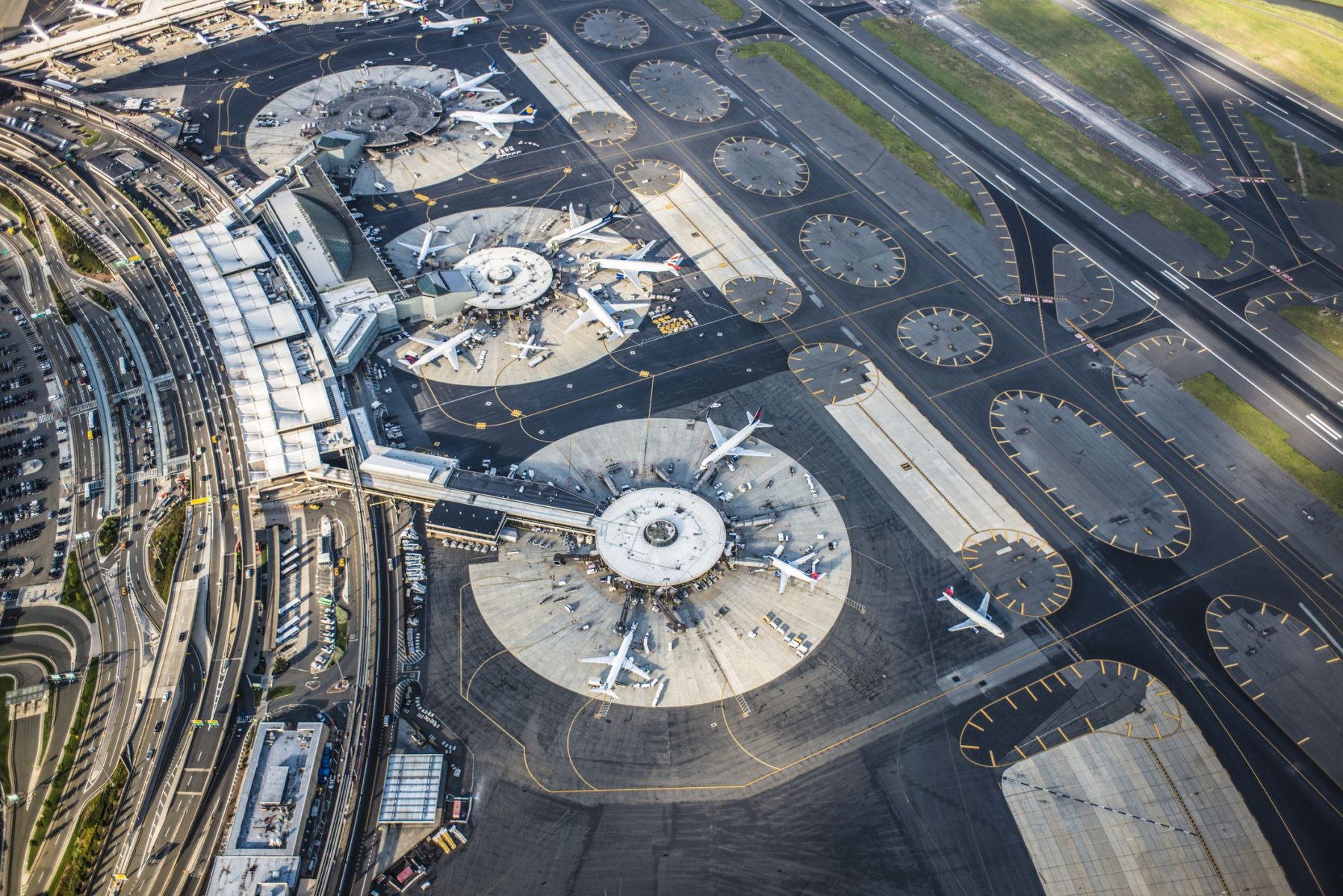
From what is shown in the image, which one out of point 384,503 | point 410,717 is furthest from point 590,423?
point 410,717

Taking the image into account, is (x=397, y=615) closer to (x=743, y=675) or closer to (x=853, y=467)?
(x=743, y=675)

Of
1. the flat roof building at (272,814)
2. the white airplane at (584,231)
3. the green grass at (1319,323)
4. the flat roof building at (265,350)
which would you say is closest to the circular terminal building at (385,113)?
the flat roof building at (265,350)

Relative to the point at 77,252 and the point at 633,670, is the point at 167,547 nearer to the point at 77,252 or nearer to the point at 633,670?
the point at 633,670

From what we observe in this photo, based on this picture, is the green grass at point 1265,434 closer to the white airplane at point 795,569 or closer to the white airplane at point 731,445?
the white airplane at point 731,445

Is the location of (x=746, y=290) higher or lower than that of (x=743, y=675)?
higher

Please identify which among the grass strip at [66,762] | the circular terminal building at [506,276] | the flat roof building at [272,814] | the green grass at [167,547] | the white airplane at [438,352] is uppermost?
the circular terminal building at [506,276]
